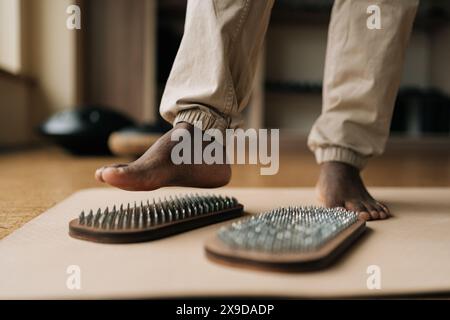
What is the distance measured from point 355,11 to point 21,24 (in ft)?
9.07

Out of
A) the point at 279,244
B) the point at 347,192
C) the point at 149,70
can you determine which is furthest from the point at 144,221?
the point at 149,70

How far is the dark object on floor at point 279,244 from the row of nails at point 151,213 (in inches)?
5.7

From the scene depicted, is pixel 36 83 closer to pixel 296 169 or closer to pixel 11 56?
pixel 11 56

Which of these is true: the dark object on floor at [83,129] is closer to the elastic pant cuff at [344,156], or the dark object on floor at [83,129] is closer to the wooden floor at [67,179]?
the wooden floor at [67,179]

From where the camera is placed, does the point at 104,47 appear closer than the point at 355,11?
No

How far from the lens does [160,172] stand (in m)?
0.84

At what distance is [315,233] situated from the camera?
610 mm

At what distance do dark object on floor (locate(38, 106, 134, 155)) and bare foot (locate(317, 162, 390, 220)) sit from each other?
1.73 meters

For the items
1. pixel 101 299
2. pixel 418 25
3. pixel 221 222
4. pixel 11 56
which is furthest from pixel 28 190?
pixel 418 25

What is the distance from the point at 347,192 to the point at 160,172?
40 centimetres

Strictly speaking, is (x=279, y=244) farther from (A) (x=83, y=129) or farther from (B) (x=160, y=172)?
(A) (x=83, y=129)

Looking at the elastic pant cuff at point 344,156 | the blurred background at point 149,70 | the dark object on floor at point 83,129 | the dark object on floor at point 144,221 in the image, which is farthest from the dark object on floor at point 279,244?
the blurred background at point 149,70

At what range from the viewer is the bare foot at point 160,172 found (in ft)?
2.60

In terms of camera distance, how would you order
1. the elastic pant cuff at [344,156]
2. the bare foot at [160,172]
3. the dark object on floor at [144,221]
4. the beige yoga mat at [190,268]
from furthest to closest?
the elastic pant cuff at [344,156]
the bare foot at [160,172]
the dark object on floor at [144,221]
the beige yoga mat at [190,268]
